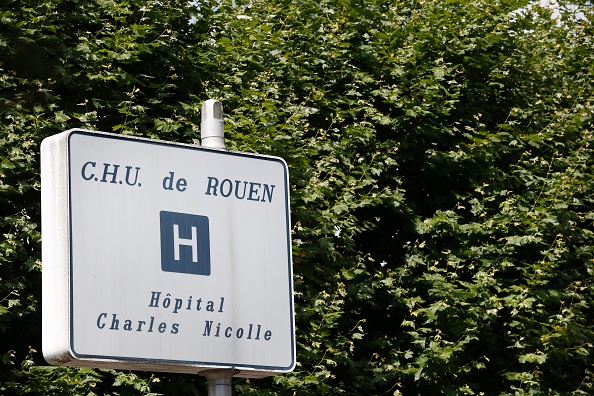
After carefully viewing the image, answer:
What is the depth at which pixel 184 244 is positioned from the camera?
263cm

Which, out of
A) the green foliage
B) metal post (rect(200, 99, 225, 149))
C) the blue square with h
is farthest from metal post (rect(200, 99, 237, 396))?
the green foliage

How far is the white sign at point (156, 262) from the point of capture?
2.53 meters

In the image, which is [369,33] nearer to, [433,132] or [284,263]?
[433,132]

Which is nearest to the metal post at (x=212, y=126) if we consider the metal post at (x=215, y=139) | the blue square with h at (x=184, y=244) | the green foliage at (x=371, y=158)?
the metal post at (x=215, y=139)

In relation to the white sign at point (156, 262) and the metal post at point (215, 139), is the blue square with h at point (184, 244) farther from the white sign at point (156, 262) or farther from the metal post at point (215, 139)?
the metal post at point (215, 139)

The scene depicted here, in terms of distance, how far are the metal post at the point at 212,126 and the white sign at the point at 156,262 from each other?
7 centimetres

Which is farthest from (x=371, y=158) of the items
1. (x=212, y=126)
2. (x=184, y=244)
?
(x=184, y=244)

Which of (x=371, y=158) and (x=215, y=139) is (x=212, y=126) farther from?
(x=371, y=158)

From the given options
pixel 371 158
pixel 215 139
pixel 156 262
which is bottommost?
pixel 156 262

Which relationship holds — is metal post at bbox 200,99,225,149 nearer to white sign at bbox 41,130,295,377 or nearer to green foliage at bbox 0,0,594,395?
white sign at bbox 41,130,295,377

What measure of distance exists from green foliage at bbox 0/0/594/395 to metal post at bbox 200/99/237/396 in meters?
4.41

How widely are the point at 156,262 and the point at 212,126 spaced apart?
0.48 m

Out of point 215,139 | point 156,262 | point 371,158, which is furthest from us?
point 371,158

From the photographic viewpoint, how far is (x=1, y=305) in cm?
718
